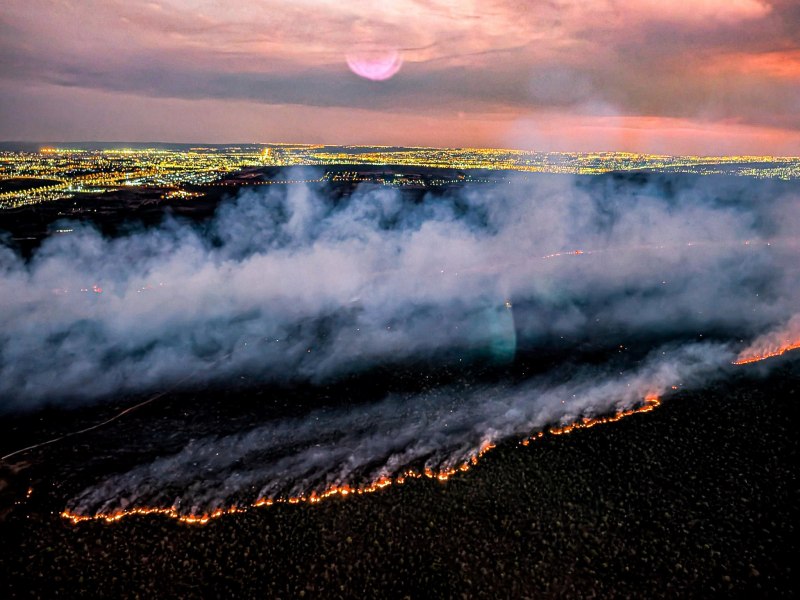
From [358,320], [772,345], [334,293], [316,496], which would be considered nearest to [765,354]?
[772,345]

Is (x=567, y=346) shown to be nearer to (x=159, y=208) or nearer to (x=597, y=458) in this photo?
(x=597, y=458)

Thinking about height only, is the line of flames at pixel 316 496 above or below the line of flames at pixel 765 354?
below

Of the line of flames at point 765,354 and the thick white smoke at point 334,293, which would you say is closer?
the line of flames at point 765,354

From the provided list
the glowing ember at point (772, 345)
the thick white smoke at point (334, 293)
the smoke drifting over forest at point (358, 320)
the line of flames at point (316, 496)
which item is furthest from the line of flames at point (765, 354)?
the line of flames at point (316, 496)

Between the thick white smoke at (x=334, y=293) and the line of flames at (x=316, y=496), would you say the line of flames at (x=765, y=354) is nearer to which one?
the thick white smoke at (x=334, y=293)

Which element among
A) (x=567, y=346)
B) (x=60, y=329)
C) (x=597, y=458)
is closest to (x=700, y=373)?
(x=567, y=346)

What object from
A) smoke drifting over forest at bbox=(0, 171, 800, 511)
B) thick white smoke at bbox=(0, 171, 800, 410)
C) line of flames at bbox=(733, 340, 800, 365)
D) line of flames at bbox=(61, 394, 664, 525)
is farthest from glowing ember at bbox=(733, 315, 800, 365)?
line of flames at bbox=(61, 394, 664, 525)

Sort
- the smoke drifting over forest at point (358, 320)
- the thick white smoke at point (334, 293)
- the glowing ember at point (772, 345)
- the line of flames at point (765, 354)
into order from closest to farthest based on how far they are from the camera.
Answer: the smoke drifting over forest at point (358, 320)
the line of flames at point (765, 354)
the glowing ember at point (772, 345)
the thick white smoke at point (334, 293)

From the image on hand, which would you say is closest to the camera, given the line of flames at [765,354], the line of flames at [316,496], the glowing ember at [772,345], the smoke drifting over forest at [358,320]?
the line of flames at [316,496]
